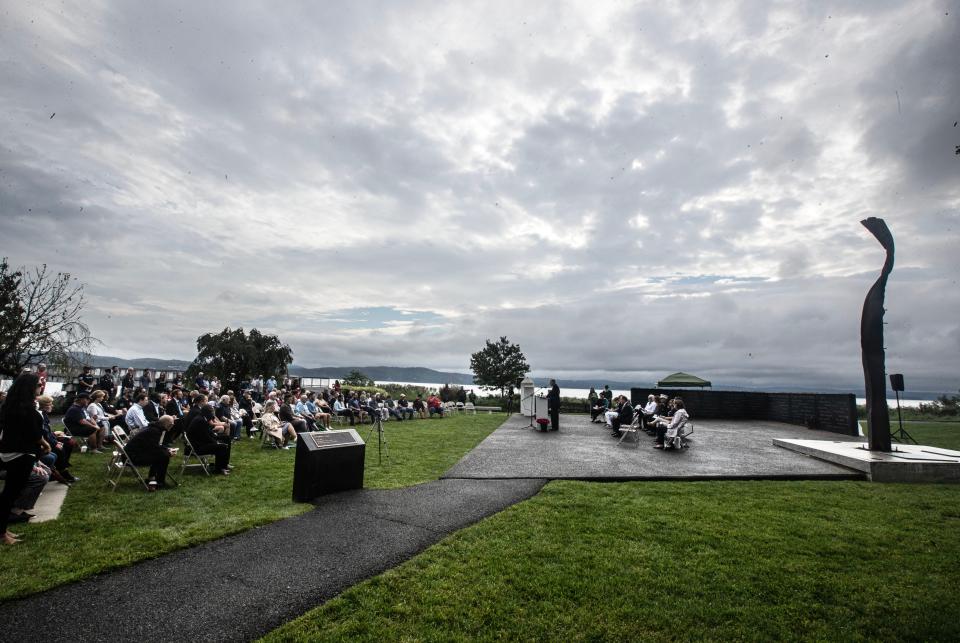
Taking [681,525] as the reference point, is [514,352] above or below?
above

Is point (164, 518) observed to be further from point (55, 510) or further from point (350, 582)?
point (350, 582)

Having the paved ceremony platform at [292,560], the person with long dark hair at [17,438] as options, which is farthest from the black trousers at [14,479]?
the paved ceremony platform at [292,560]

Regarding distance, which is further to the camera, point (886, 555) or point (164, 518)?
point (164, 518)

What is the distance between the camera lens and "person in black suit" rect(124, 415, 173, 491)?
670 centimetres

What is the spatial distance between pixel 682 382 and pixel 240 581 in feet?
73.4

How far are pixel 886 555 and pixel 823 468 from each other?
4947mm

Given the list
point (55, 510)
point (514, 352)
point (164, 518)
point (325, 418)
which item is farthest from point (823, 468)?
point (514, 352)

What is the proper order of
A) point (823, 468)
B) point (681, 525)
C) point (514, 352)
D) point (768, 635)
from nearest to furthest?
point (768, 635) < point (681, 525) < point (823, 468) < point (514, 352)

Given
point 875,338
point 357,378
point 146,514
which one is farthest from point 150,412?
point 357,378

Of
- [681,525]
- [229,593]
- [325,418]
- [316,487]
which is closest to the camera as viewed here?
[229,593]

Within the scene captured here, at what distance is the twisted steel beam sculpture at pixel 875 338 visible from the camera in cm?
964

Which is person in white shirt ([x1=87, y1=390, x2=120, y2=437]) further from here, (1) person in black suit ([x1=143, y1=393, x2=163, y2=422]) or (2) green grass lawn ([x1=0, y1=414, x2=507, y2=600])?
(2) green grass lawn ([x1=0, y1=414, x2=507, y2=600])

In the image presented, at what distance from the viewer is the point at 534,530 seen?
16.1 ft

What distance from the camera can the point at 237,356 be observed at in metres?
32.3
